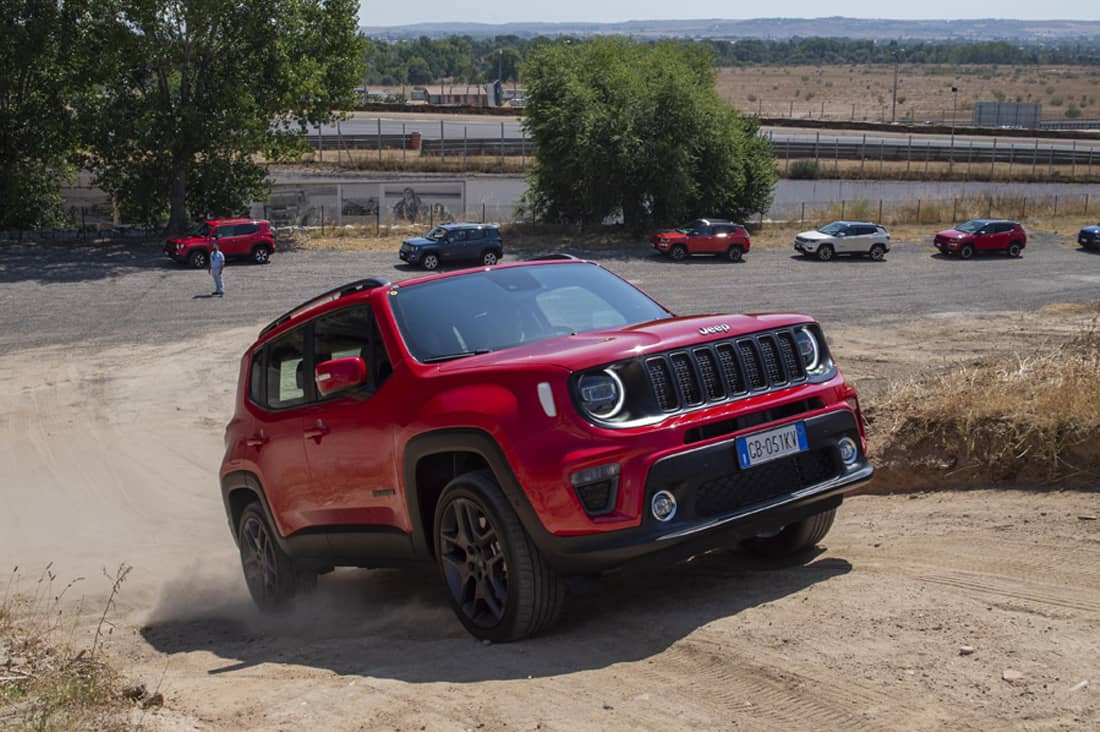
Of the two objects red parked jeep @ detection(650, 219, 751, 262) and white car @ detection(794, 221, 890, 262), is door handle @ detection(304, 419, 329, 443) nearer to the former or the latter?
red parked jeep @ detection(650, 219, 751, 262)

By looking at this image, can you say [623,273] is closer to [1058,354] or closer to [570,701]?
[1058,354]

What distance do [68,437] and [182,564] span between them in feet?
27.8

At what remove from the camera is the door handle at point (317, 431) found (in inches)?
A: 267

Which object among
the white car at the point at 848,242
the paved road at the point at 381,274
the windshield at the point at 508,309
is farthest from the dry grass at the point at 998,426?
the white car at the point at 848,242

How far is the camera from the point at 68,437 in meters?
17.9

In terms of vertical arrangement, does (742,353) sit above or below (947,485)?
above

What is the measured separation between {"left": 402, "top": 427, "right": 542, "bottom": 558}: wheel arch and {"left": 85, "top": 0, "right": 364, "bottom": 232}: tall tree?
3934 centimetres

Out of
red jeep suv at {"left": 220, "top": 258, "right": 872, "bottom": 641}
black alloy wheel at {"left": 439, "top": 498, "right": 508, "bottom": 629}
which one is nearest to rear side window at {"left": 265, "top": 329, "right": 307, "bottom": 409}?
red jeep suv at {"left": 220, "top": 258, "right": 872, "bottom": 641}

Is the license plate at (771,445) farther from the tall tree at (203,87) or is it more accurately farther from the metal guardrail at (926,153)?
the metal guardrail at (926,153)

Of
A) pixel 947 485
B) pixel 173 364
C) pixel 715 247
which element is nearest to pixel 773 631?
pixel 947 485

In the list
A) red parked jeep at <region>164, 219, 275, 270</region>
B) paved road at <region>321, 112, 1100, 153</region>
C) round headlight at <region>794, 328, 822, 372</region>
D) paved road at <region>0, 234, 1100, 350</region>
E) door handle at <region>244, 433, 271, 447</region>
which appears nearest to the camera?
round headlight at <region>794, 328, 822, 372</region>

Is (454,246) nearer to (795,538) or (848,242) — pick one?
(848,242)

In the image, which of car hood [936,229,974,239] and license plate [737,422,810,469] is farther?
car hood [936,229,974,239]

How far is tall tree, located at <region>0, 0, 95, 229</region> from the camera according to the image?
41.9m
